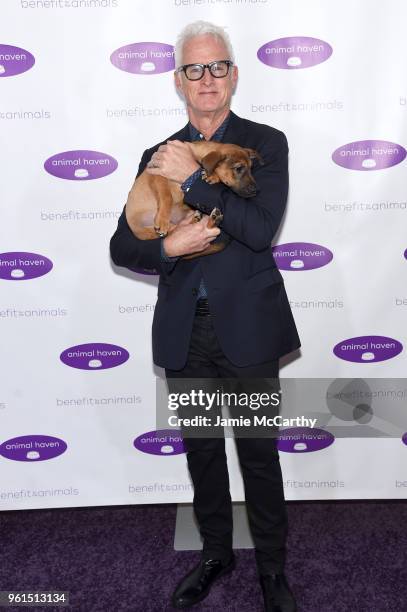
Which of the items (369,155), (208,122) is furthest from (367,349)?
(208,122)

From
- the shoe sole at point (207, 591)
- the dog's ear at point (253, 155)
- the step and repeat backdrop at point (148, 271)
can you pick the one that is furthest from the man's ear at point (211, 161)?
the shoe sole at point (207, 591)

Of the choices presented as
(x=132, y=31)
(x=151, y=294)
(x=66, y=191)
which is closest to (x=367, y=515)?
(x=151, y=294)

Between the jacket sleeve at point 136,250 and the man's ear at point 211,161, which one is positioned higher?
the man's ear at point 211,161

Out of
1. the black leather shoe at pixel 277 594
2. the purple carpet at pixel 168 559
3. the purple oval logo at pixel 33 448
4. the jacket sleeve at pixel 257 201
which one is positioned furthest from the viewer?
the purple oval logo at pixel 33 448

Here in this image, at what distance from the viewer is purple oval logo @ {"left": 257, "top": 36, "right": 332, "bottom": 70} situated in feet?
9.36

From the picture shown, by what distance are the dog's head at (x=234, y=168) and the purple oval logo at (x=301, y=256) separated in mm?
920

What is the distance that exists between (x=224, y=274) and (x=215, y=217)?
26 cm

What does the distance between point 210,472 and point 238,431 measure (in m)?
0.33

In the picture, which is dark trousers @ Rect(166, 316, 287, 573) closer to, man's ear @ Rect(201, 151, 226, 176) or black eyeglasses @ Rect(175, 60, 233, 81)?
man's ear @ Rect(201, 151, 226, 176)

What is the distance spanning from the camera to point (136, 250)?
7.99 ft

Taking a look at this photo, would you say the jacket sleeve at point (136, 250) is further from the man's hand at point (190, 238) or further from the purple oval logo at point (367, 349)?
the purple oval logo at point (367, 349)

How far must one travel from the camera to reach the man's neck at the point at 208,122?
2.44 m

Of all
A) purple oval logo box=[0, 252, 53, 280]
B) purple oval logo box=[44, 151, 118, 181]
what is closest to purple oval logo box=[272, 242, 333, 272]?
purple oval logo box=[44, 151, 118, 181]

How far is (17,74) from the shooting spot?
2.91m
